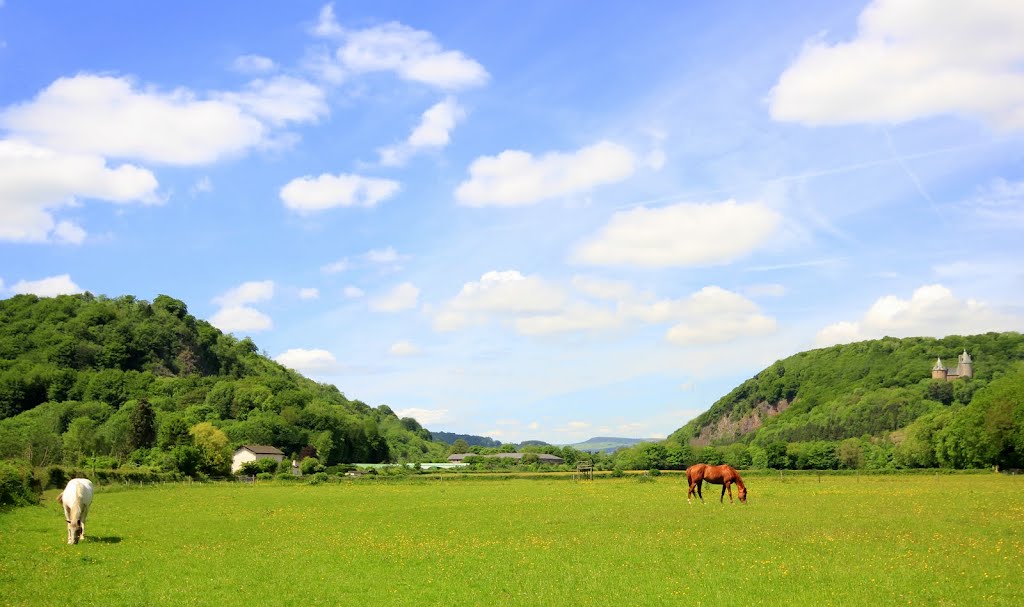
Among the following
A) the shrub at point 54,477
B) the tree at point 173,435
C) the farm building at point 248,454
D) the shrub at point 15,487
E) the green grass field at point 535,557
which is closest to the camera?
the green grass field at point 535,557

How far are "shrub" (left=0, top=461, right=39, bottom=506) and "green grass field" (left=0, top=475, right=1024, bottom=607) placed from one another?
1582mm

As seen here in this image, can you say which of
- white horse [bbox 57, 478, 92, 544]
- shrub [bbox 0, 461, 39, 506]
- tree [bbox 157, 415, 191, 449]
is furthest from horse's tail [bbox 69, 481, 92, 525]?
tree [bbox 157, 415, 191, 449]

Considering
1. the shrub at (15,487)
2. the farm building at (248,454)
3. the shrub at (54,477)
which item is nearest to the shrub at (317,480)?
the shrub at (54,477)

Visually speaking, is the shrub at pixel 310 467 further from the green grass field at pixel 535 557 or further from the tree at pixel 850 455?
the tree at pixel 850 455

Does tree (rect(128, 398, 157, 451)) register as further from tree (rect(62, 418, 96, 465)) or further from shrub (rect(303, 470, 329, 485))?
shrub (rect(303, 470, 329, 485))

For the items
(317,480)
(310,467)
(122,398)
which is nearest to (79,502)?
(317,480)

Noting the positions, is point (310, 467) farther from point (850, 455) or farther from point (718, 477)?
point (850, 455)

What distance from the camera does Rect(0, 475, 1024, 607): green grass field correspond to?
16406 mm

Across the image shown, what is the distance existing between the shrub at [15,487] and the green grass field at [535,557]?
1582 mm

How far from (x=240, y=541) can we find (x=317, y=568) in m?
7.41

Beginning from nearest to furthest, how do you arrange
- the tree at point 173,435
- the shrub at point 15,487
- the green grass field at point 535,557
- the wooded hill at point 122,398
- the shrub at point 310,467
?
the green grass field at point 535,557 < the shrub at point 15,487 < the tree at point 173,435 < the shrub at point 310,467 < the wooded hill at point 122,398

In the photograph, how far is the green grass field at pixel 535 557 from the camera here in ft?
53.8

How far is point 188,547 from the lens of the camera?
24.2 meters

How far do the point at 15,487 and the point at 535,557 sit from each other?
102 feet
